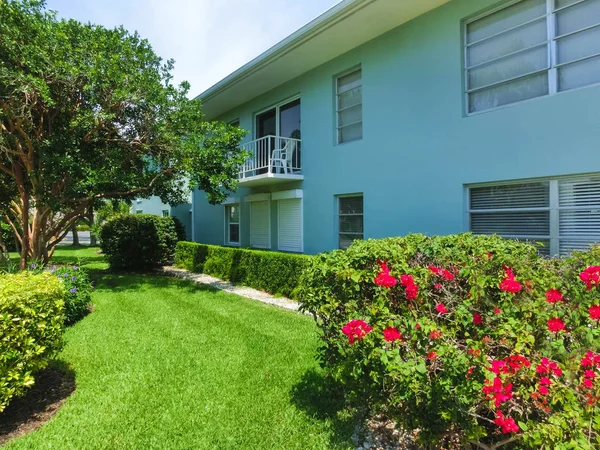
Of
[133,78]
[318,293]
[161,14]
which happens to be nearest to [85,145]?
[133,78]

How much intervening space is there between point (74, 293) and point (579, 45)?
9409 millimetres

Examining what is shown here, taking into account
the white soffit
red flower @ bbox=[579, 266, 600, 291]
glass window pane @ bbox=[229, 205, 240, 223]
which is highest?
the white soffit

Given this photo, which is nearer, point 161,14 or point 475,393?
point 475,393

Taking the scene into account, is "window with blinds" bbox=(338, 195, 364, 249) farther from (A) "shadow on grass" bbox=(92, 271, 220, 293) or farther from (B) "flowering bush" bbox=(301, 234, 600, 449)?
(B) "flowering bush" bbox=(301, 234, 600, 449)

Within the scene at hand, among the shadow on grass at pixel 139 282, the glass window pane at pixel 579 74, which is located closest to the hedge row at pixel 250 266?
the shadow on grass at pixel 139 282

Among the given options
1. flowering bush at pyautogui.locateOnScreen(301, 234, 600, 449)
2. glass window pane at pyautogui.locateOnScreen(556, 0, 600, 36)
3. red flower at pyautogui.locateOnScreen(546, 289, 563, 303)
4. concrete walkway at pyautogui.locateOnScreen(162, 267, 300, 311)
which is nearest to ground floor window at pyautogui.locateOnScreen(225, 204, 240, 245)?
concrete walkway at pyautogui.locateOnScreen(162, 267, 300, 311)

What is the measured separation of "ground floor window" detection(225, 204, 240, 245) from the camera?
47.5 feet

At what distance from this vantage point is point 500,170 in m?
6.32

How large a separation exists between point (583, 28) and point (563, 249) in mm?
3415

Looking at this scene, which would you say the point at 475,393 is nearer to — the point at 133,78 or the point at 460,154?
the point at 460,154

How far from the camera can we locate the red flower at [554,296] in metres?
2.43

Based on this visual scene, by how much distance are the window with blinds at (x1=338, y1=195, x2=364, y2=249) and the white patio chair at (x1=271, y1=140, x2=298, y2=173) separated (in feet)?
6.95

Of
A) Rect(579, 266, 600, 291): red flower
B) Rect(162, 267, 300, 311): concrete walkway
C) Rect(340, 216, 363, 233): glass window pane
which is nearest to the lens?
Rect(579, 266, 600, 291): red flower

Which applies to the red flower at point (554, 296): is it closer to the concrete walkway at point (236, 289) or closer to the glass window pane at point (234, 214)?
the concrete walkway at point (236, 289)
